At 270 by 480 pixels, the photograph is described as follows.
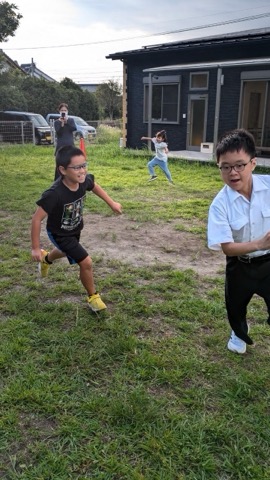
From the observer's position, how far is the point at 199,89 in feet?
48.5

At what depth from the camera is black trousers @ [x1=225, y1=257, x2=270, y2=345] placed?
2453mm

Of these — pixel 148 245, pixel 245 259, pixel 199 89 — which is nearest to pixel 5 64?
pixel 199 89

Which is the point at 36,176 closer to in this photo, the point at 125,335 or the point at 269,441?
the point at 125,335

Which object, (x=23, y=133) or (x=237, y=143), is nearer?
(x=237, y=143)

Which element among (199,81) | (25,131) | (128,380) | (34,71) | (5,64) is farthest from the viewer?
(34,71)

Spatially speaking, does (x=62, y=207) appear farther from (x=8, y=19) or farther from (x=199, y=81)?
(x=8, y=19)

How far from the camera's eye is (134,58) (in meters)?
16.2

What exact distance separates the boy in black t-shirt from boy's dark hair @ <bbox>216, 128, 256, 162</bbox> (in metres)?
1.31

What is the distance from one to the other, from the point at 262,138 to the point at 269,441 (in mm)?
13303

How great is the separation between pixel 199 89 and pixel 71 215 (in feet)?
41.7

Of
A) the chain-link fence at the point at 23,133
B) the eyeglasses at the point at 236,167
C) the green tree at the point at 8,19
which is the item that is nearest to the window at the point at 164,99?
the chain-link fence at the point at 23,133

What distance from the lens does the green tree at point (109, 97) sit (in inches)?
1412

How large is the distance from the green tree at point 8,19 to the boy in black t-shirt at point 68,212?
2090 centimetres

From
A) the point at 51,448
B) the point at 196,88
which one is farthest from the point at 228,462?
the point at 196,88
